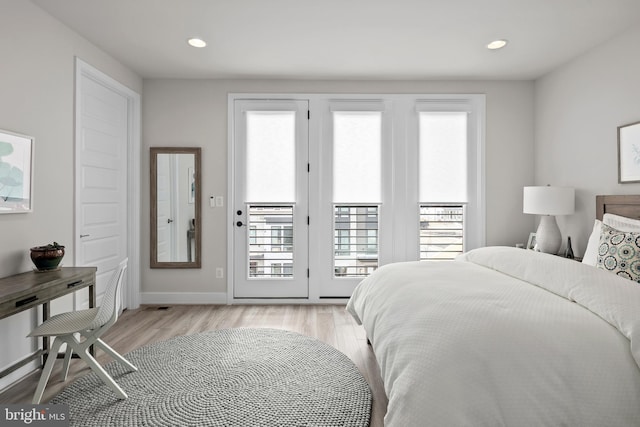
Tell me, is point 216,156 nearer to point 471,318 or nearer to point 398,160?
point 398,160

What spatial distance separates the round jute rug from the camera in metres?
1.92

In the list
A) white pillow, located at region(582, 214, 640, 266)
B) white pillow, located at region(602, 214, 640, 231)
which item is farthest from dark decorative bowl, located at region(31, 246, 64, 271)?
white pillow, located at region(602, 214, 640, 231)

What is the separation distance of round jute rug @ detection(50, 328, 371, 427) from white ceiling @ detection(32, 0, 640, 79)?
2.56 m

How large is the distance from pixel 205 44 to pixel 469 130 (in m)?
2.94

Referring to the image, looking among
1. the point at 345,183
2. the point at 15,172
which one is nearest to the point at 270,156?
the point at 345,183

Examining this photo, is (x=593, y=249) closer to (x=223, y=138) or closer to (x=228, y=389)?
(x=228, y=389)

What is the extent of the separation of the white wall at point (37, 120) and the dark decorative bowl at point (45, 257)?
0.11 meters

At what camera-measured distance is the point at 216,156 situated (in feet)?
13.3

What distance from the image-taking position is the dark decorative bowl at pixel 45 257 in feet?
7.82

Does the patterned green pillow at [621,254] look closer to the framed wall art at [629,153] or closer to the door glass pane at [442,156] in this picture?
the framed wall art at [629,153]

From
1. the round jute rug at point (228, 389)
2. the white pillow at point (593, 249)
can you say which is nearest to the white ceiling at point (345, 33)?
the white pillow at point (593, 249)

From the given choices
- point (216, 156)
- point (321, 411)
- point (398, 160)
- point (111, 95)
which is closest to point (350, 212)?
Answer: point (398, 160)

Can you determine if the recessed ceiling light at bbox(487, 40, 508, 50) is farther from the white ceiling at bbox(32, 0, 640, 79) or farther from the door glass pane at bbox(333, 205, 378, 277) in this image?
the door glass pane at bbox(333, 205, 378, 277)

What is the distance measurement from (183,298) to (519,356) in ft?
11.9
